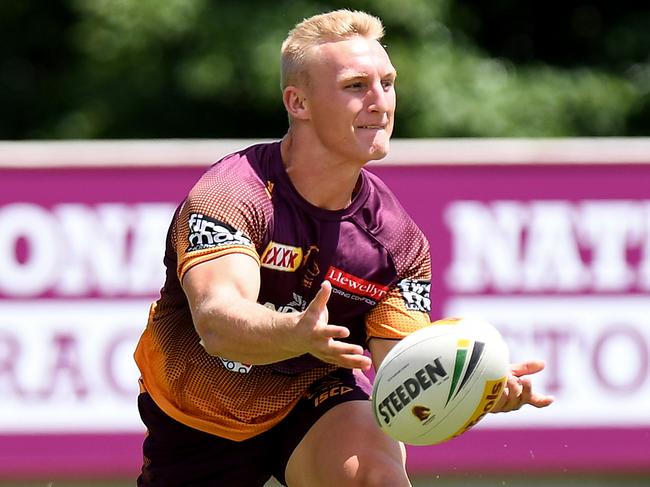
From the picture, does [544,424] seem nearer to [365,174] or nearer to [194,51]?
[365,174]

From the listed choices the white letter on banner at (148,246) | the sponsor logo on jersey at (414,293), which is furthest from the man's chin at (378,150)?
the white letter on banner at (148,246)

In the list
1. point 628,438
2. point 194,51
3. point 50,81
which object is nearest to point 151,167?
point 628,438

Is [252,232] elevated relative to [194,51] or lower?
elevated

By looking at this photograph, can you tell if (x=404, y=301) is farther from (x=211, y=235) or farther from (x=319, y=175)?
(x=211, y=235)

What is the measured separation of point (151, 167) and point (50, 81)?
7.54 m

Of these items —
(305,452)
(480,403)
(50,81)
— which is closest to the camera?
(480,403)

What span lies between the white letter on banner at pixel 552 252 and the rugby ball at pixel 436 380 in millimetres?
3678

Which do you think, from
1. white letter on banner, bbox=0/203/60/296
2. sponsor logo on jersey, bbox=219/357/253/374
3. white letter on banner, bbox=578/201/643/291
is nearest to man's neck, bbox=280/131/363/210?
sponsor logo on jersey, bbox=219/357/253/374

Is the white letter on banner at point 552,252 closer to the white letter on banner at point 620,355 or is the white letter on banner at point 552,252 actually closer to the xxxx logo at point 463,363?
the white letter on banner at point 620,355

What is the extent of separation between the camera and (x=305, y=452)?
479cm

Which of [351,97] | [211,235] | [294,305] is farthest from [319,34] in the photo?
[294,305]

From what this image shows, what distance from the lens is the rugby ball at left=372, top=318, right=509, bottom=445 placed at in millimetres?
4293

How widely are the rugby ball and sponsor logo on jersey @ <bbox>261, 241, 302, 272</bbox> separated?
0.52 m

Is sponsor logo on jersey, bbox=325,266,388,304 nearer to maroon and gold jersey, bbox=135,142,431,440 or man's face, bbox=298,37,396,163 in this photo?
maroon and gold jersey, bbox=135,142,431,440
